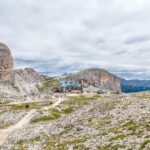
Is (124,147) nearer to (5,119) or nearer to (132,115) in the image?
(132,115)

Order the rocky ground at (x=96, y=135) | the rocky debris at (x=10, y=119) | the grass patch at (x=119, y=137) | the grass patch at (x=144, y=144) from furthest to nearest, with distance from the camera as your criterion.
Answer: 1. the rocky debris at (x=10, y=119)
2. the grass patch at (x=119, y=137)
3. the rocky ground at (x=96, y=135)
4. the grass patch at (x=144, y=144)

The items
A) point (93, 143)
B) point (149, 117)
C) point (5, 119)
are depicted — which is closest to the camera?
point (93, 143)

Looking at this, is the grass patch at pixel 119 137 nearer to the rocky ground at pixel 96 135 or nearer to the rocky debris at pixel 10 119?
the rocky ground at pixel 96 135

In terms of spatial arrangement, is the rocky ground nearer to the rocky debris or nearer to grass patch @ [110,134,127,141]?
grass patch @ [110,134,127,141]

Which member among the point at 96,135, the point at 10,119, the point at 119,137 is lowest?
the point at 10,119

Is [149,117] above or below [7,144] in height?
above

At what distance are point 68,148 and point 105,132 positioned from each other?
7404 millimetres

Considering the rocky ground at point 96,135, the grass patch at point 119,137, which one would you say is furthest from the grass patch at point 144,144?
the grass patch at point 119,137

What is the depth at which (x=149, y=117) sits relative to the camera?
50.2 m

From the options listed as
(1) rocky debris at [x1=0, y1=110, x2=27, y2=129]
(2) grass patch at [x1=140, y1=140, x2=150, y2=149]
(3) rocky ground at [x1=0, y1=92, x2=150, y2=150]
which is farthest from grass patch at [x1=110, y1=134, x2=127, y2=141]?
(1) rocky debris at [x1=0, y1=110, x2=27, y2=129]

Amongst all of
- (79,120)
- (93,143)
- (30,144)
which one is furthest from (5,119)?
(93,143)

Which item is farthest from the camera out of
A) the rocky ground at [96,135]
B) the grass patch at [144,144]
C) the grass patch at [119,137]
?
the grass patch at [119,137]

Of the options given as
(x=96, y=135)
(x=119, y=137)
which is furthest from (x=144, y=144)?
(x=96, y=135)

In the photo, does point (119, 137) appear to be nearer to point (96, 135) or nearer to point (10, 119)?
point (96, 135)
